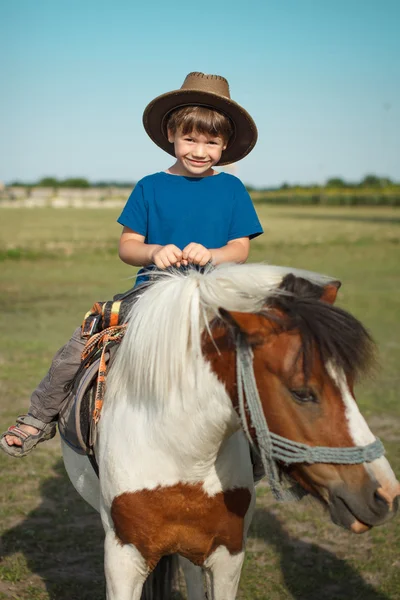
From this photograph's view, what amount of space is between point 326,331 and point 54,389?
155 cm

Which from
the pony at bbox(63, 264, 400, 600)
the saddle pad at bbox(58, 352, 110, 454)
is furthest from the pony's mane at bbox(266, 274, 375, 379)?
the saddle pad at bbox(58, 352, 110, 454)

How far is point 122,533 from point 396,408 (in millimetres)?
5602

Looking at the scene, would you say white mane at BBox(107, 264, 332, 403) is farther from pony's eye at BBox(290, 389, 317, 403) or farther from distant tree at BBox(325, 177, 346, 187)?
distant tree at BBox(325, 177, 346, 187)

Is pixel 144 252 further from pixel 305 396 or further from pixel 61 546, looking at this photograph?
pixel 61 546

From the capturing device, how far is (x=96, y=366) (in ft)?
9.12

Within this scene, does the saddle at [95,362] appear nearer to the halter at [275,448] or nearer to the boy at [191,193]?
the boy at [191,193]

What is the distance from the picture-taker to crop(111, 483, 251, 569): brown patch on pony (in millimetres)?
2453

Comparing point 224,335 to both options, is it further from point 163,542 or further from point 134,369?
point 163,542

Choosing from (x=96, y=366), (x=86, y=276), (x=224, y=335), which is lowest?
(x=86, y=276)

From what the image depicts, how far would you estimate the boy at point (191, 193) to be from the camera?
113 inches

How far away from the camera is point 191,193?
296cm

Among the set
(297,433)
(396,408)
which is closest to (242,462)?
(297,433)

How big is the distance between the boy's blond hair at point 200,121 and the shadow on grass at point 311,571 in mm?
2749

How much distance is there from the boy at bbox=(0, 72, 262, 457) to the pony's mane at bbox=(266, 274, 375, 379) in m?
0.74
